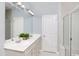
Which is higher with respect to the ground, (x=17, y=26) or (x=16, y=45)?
(x=17, y=26)

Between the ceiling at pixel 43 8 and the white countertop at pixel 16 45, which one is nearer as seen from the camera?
the white countertop at pixel 16 45

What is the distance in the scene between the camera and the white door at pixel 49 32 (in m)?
3.19

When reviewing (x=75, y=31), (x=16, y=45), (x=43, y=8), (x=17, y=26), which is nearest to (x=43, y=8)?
(x=43, y=8)

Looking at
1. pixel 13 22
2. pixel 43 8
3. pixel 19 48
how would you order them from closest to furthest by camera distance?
pixel 19 48 → pixel 13 22 → pixel 43 8

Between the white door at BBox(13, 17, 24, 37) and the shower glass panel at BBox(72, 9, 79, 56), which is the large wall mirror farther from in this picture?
the shower glass panel at BBox(72, 9, 79, 56)

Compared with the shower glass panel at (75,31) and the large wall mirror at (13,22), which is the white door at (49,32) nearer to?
the large wall mirror at (13,22)

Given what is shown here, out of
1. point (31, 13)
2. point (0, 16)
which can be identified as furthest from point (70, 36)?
point (0, 16)

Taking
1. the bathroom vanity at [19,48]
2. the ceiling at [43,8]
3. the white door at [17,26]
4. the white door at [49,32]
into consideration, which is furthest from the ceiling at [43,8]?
the bathroom vanity at [19,48]

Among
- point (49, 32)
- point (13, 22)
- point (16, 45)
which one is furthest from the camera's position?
point (49, 32)

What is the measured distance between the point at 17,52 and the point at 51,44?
1.80 metres

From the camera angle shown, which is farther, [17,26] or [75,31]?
[17,26]

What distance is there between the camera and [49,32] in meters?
3.41

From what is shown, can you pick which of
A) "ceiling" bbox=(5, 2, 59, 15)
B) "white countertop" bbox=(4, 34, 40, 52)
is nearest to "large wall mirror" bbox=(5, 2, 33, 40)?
"white countertop" bbox=(4, 34, 40, 52)

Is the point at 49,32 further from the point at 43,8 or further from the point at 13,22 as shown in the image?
the point at 13,22
